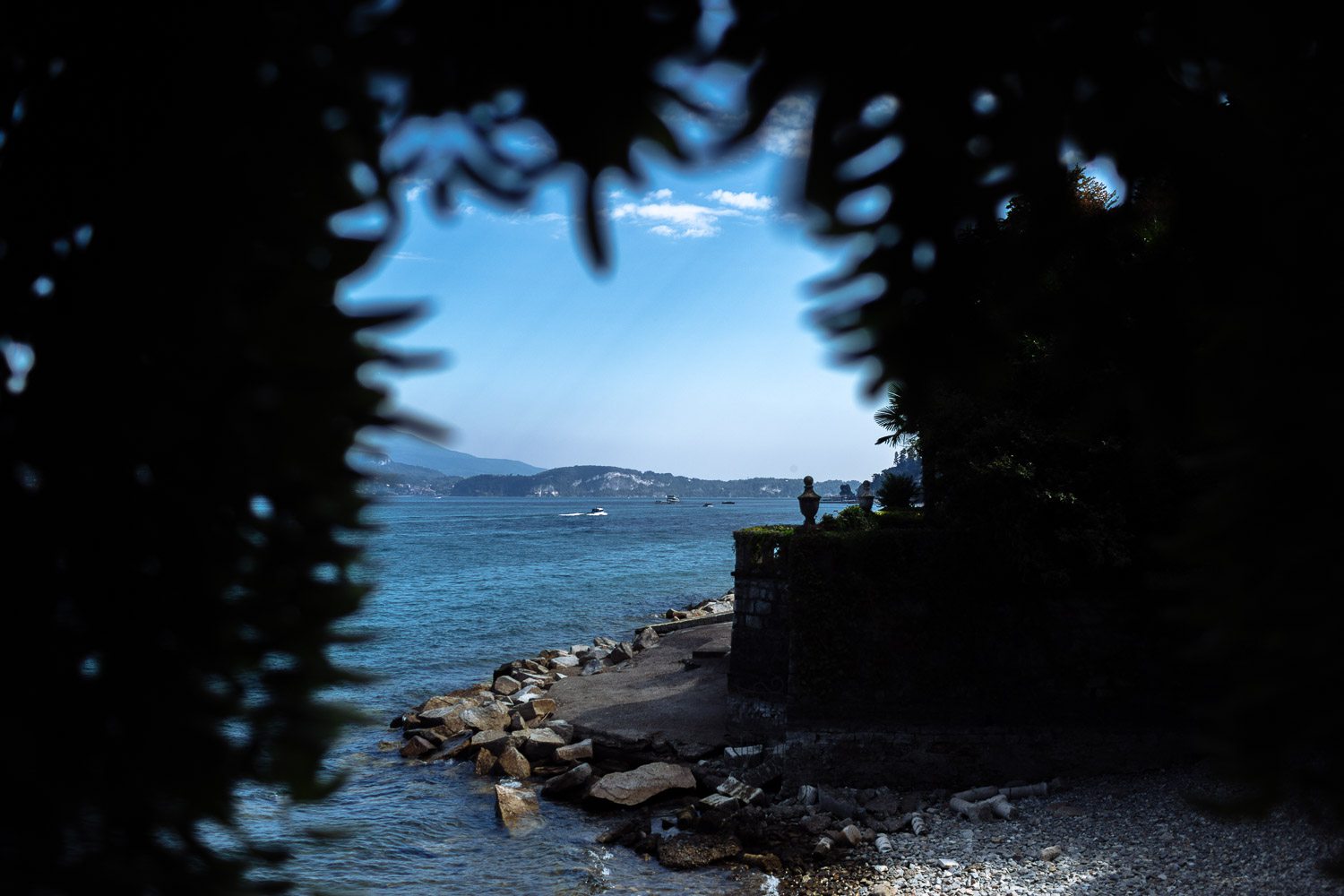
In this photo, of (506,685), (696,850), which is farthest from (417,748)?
(696,850)

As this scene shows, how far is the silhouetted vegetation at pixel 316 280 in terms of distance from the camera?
180cm

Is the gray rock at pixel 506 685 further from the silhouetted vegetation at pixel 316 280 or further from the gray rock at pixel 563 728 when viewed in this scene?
the silhouetted vegetation at pixel 316 280

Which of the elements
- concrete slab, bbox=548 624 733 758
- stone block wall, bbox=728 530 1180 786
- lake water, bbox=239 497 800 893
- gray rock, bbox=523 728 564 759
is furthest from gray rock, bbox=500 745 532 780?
stone block wall, bbox=728 530 1180 786

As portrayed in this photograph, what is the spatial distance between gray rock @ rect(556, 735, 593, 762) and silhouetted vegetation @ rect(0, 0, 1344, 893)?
18192mm

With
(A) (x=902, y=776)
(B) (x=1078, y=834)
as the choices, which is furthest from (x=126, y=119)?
(A) (x=902, y=776)

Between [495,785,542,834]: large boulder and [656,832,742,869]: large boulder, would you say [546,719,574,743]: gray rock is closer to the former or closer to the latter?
[495,785,542,834]: large boulder

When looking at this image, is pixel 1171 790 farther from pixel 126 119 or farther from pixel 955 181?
pixel 126 119

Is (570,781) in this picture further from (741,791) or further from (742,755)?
(741,791)

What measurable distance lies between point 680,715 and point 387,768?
6915mm

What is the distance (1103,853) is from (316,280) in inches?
556

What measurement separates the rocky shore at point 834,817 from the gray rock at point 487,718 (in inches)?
1.9

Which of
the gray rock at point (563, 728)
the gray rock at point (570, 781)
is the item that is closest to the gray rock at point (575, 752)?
the gray rock at point (563, 728)

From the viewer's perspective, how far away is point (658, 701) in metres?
22.4

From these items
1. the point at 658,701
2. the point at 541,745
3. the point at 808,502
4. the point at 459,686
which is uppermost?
the point at 808,502
